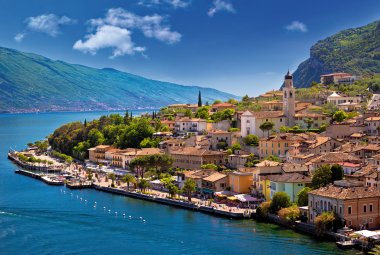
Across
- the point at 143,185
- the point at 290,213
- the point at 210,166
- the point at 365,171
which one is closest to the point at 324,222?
the point at 290,213

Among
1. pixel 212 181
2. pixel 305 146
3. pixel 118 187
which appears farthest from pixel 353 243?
pixel 118 187

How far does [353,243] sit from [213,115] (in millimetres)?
61482

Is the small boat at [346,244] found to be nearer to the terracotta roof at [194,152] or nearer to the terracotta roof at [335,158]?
the terracotta roof at [335,158]

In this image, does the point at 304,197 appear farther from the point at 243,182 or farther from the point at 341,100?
the point at 341,100

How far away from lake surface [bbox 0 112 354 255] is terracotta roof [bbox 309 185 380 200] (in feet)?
11.6

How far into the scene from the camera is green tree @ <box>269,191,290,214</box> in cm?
5016

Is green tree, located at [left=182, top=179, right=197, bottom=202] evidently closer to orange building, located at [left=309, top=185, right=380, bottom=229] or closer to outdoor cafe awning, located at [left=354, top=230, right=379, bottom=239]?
orange building, located at [left=309, top=185, right=380, bottom=229]

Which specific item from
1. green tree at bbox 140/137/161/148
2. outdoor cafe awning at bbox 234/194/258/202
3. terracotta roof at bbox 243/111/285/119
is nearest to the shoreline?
outdoor cafe awning at bbox 234/194/258/202

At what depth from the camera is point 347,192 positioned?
43.9m

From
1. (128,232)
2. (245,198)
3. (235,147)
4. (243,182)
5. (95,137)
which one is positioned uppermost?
(95,137)

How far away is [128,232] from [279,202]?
12384 mm

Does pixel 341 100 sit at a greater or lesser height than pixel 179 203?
greater

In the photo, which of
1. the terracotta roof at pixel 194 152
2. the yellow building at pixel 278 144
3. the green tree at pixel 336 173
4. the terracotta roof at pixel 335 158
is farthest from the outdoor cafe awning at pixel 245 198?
the terracotta roof at pixel 194 152

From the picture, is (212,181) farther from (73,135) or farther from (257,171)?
(73,135)
